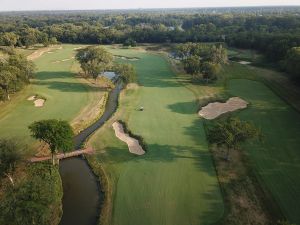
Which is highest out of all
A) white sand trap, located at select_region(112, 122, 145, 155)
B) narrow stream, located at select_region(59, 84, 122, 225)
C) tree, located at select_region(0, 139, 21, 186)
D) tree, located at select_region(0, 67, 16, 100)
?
tree, located at select_region(0, 67, 16, 100)

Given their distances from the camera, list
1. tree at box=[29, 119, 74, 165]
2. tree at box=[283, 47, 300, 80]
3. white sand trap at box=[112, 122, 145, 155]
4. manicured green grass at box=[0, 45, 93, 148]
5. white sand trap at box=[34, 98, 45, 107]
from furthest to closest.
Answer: tree at box=[283, 47, 300, 80]
white sand trap at box=[34, 98, 45, 107]
manicured green grass at box=[0, 45, 93, 148]
white sand trap at box=[112, 122, 145, 155]
tree at box=[29, 119, 74, 165]

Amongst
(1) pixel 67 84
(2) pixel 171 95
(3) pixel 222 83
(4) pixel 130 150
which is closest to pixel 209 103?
(2) pixel 171 95

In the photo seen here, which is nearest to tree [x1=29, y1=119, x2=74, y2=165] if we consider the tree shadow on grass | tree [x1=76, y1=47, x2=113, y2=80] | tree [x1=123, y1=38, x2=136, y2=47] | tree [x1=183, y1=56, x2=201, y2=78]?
the tree shadow on grass

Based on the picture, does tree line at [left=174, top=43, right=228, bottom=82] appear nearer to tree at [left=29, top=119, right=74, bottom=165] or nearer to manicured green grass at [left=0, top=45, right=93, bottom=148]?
manicured green grass at [left=0, top=45, right=93, bottom=148]

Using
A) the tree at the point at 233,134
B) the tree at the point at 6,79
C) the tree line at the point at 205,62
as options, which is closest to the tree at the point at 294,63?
the tree line at the point at 205,62

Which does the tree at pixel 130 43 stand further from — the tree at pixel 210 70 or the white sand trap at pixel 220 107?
the white sand trap at pixel 220 107

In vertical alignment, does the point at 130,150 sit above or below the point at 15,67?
below

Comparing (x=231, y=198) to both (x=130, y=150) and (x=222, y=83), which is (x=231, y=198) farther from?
(x=222, y=83)
